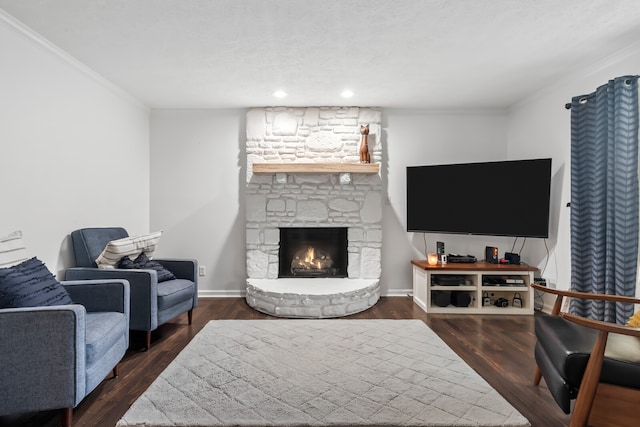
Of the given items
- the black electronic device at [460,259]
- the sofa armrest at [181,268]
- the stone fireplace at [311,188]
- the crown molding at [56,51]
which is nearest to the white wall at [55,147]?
the crown molding at [56,51]

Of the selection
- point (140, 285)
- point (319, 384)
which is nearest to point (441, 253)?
point (319, 384)

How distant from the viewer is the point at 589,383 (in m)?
1.70

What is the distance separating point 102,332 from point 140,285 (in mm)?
814

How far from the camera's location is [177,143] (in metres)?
4.76

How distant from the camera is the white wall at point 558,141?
3504 millimetres

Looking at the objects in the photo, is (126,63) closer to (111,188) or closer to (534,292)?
(111,188)

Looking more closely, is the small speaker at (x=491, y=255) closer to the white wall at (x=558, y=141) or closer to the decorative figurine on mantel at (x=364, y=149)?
the white wall at (x=558, y=141)

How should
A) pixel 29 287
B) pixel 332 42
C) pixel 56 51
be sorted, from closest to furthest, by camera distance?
pixel 29 287 < pixel 332 42 < pixel 56 51

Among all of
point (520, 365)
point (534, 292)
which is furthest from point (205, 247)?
point (534, 292)

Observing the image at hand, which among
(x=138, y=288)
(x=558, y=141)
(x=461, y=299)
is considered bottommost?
(x=461, y=299)

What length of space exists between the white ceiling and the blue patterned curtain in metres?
0.49

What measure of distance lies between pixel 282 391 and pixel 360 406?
49cm

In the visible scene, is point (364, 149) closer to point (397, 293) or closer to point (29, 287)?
point (397, 293)

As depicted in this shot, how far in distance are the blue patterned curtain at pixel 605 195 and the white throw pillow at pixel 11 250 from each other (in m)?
4.15
